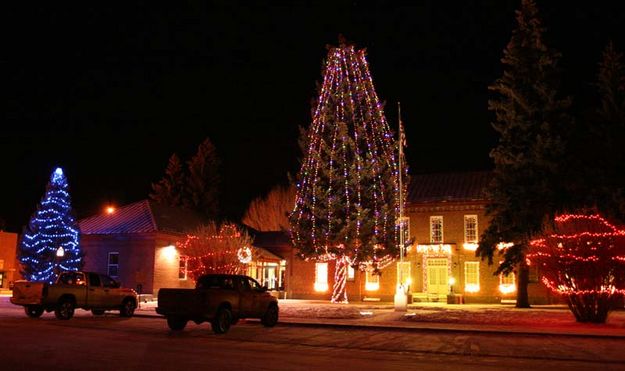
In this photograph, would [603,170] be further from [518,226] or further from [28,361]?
[28,361]

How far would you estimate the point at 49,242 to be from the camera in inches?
1639

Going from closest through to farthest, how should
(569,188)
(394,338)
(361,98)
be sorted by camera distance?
(394,338)
(569,188)
(361,98)

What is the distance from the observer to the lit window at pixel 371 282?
44.5m

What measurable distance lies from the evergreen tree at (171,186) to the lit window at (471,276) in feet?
133

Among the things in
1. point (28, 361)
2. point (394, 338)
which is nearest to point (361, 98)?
point (394, 338)

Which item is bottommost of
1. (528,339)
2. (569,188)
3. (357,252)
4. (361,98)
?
(528,339)

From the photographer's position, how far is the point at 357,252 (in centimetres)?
3719

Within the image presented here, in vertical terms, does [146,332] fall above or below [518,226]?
below

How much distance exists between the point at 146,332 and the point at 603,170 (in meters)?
26.6

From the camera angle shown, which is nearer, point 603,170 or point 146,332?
point 146,332

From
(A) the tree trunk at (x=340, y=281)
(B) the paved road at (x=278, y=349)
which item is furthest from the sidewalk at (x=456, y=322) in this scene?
(A) the tree trunk at (x=340, y=281)

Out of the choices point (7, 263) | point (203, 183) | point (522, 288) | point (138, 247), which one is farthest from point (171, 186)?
point (522, 288)

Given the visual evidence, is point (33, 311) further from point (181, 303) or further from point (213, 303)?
point (213, 303)

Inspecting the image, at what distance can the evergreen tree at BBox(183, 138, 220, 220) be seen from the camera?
73.1 m
